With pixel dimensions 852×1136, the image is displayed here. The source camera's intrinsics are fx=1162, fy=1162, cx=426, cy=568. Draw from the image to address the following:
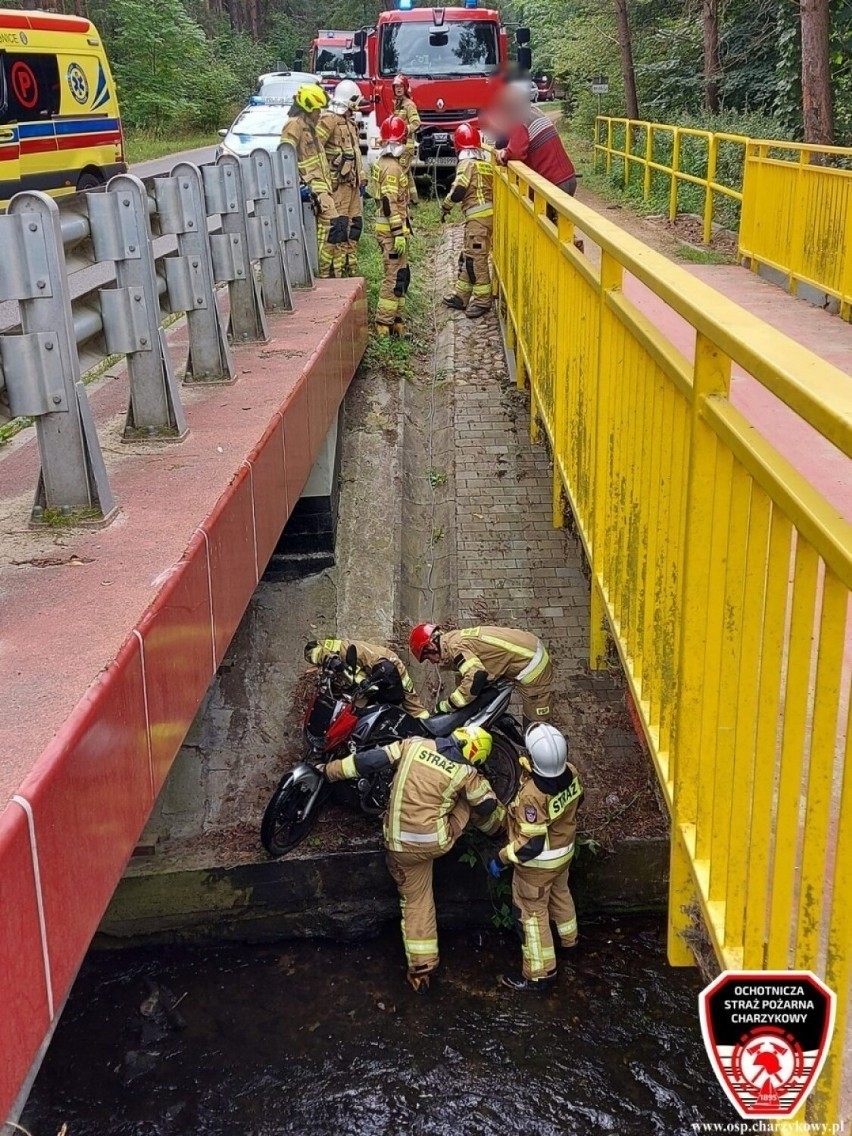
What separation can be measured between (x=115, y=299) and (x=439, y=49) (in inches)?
591

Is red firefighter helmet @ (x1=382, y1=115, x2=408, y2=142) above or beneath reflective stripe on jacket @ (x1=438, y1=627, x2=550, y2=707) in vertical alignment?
above

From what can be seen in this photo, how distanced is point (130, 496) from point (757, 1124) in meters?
Result: 2.42

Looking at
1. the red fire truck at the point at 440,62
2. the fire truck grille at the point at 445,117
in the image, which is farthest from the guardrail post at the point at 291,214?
the fire truck grille at the point at 445,117

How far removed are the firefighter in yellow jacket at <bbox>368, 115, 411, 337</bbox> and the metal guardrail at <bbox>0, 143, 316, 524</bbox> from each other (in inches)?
151

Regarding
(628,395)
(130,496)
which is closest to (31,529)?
(130,496)

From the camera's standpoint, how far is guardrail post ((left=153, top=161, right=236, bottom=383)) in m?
4.21

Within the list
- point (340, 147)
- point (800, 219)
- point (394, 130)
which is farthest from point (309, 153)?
point (800, 219)

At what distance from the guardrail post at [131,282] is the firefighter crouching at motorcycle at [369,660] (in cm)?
215

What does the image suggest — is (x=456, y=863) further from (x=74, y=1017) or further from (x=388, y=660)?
(x=74, y=1017)

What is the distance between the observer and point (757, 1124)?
1874 millimetres

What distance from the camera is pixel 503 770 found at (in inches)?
236

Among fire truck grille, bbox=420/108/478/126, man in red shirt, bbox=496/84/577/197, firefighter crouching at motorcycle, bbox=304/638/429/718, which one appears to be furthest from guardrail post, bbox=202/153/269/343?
fire truck grille, bbox=420/108/478/126

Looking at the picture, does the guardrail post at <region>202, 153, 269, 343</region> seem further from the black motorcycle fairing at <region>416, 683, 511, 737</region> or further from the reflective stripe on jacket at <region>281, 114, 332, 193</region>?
the reflective stripe on jacket at <region>281, 114, 332, 193</region>

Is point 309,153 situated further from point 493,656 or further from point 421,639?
point 493,656
